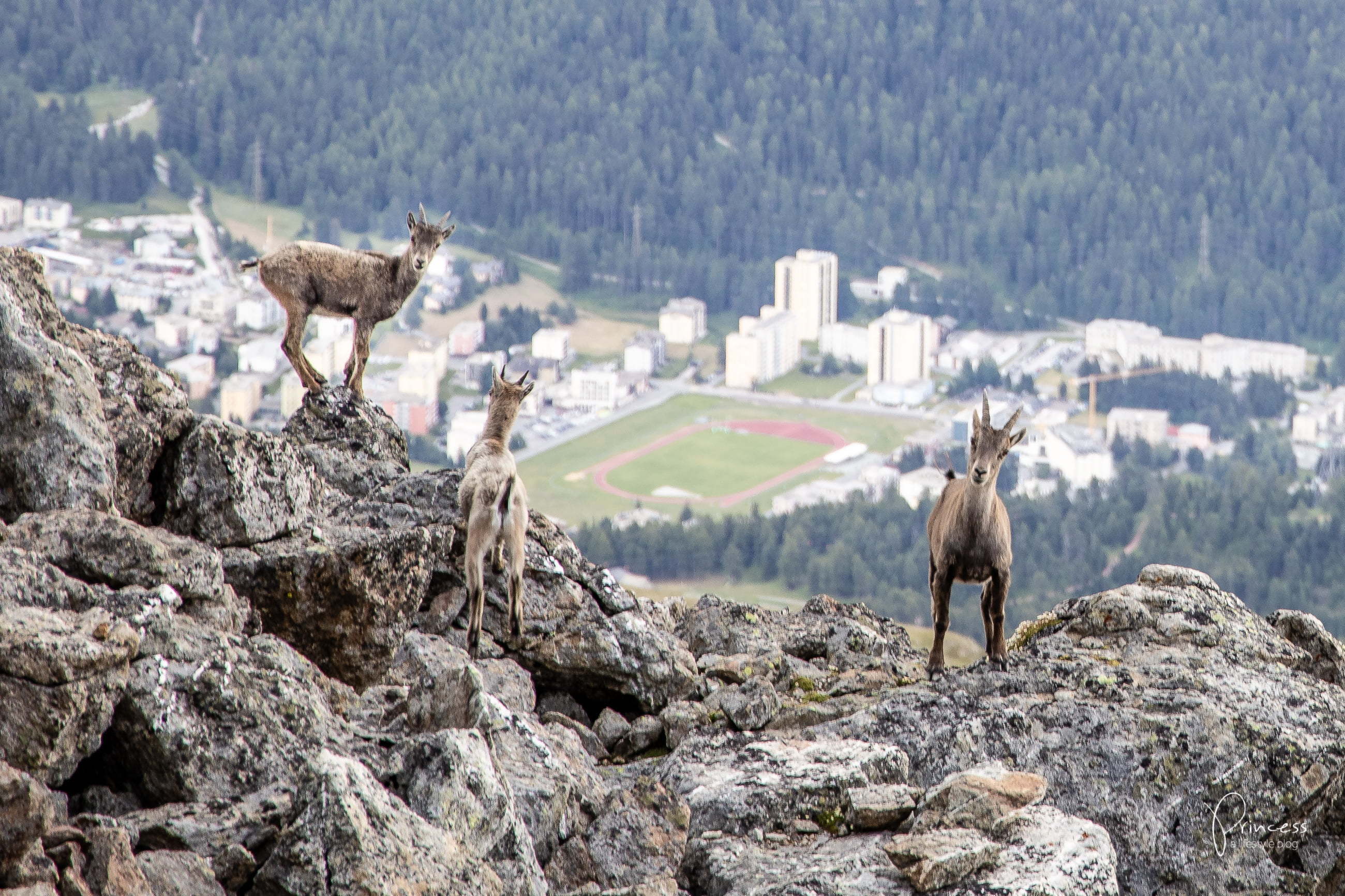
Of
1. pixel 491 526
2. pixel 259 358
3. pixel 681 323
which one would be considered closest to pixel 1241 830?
pixel 491 526

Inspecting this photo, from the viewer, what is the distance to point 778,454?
121m

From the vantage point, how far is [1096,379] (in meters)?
133

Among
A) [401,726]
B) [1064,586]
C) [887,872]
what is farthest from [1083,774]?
[1064,586]

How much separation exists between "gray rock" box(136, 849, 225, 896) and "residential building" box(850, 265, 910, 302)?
15470 cm

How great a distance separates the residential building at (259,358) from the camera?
105562 millimetres

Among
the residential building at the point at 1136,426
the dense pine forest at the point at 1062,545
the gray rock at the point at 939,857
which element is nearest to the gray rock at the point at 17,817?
the gray rock at the point at 939,857

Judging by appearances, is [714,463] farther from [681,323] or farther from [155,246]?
[155,246]

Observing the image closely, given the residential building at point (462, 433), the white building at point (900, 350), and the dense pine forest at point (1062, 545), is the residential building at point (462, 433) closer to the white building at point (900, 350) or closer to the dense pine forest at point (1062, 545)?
the dense pine forest at point (1062, 545)

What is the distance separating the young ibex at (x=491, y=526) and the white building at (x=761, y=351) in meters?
117

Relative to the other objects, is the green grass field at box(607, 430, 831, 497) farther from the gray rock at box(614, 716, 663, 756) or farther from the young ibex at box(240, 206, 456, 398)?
the gray rock at box(614, 716, 663, 756)

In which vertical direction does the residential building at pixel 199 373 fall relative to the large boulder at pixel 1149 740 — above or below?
below

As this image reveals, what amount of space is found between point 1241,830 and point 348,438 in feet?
31.6

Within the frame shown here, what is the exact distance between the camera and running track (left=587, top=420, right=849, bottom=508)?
111875 mm

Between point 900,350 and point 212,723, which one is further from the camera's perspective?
point 900,350
